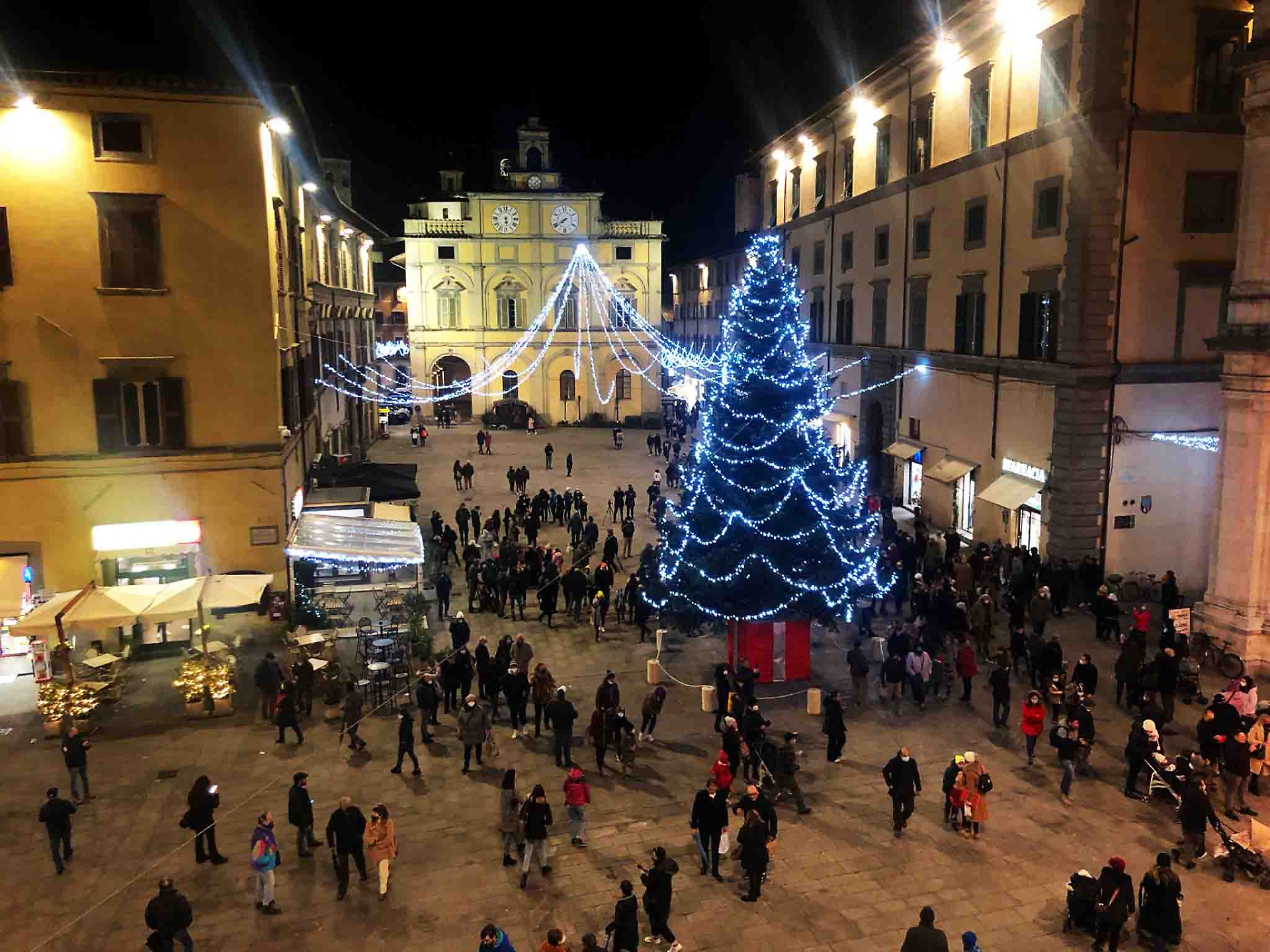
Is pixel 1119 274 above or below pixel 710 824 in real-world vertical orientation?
above

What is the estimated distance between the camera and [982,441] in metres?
26.4

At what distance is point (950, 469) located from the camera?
27.5m

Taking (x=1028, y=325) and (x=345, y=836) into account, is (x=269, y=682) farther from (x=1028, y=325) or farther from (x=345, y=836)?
(x=1028, y=325)

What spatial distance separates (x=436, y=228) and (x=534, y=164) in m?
6.90

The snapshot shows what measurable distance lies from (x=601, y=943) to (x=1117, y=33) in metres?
20.7

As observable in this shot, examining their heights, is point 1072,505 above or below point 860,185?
below

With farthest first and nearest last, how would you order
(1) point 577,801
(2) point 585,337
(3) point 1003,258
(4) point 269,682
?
(2) point 585,337 < (3) point 1003,258 < (4) point 269,682 < (1) point 577,801

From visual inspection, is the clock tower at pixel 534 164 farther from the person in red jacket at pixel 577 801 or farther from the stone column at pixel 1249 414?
the person in red jacket at pixel 577 801

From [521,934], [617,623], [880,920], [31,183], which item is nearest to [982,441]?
[617,623]

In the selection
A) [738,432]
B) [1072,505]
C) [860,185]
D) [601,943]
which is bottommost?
[601,943]

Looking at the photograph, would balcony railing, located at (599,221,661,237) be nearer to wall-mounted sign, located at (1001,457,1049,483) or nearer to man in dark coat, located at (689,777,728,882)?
wall-mounted sign, located at (1001,457,1049,483)

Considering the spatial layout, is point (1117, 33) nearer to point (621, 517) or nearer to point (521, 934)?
point (621, 517)

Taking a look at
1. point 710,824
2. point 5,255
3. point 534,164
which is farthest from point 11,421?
point 534,164

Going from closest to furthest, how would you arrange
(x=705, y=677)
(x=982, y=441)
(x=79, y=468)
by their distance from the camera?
(x=705, y=677) < (x=79, y=468) < (x=982, y=441)
